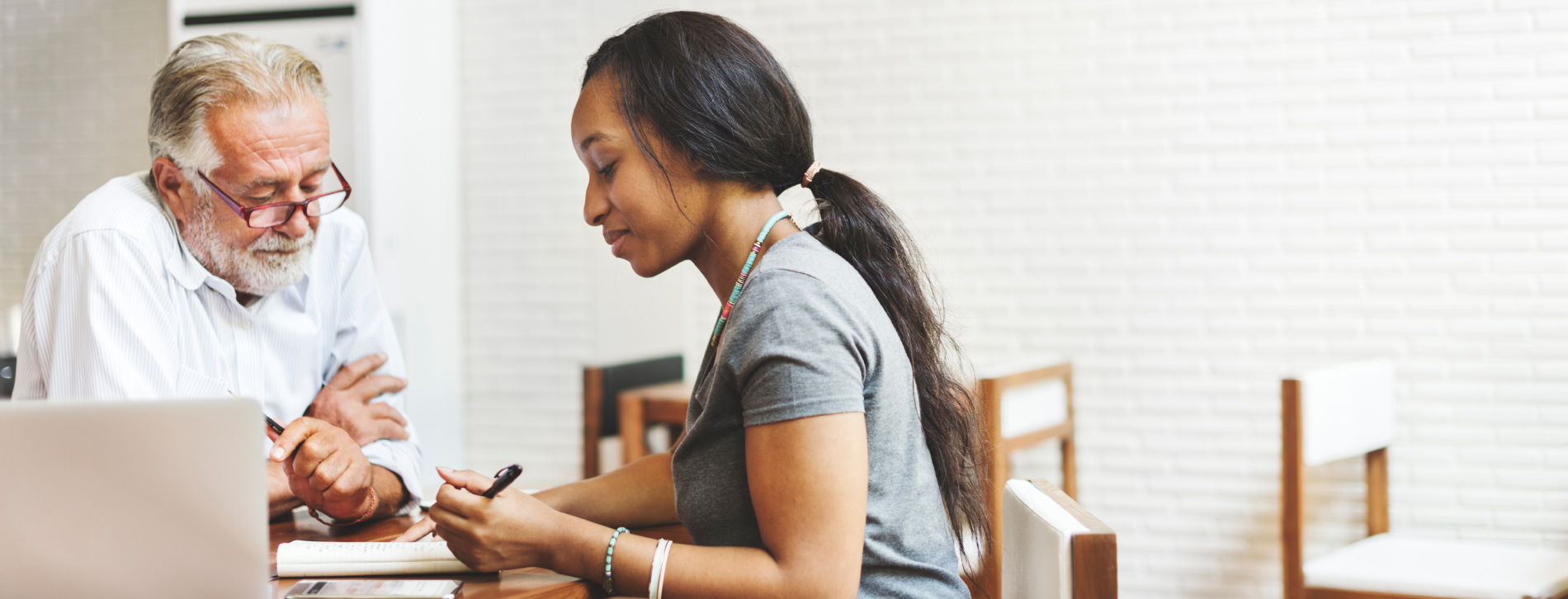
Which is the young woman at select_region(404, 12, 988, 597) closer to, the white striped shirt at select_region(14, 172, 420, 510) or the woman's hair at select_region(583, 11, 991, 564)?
the woman's hair at select_region(583, 11, 991, 564)

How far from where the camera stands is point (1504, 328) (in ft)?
11.0

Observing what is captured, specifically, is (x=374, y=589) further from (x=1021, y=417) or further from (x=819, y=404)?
(x=1021, y=417)

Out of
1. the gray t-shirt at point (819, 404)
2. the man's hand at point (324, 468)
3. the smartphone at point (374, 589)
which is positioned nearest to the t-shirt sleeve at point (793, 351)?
the gray t-shirt at point (819, 404)

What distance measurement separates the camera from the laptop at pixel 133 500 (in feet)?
3.12

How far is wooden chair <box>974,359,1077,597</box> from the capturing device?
3.00 meters

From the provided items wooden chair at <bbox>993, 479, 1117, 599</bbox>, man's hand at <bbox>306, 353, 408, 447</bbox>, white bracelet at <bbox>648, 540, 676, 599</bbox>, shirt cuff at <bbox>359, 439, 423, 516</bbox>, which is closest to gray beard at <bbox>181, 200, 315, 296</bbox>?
man's hand at <bbox>306, 353, 408, 447</bbox>

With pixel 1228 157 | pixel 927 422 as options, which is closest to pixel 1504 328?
pixel 1228 157

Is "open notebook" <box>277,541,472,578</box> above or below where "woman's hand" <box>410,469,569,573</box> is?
below

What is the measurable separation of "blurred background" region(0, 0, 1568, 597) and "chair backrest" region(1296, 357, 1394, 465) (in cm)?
33

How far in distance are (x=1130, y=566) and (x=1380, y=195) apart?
4.66ft

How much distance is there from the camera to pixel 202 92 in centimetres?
169

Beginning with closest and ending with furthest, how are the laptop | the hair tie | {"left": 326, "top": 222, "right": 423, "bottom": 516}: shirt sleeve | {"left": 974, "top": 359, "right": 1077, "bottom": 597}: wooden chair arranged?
1. the laptop
2. the hair tie
3. {"left": 326, "top": 222, "right": 423, "bottom": 516}: shirt sleeve
4. {"left": 974, "top": 359, "right": 1077, "bottom": 597}: wooden chair

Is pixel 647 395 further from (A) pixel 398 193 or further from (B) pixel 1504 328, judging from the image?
(B) pixel 1504 328

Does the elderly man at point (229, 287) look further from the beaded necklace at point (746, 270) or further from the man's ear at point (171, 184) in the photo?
the beaded necklace at point (746, 270)
